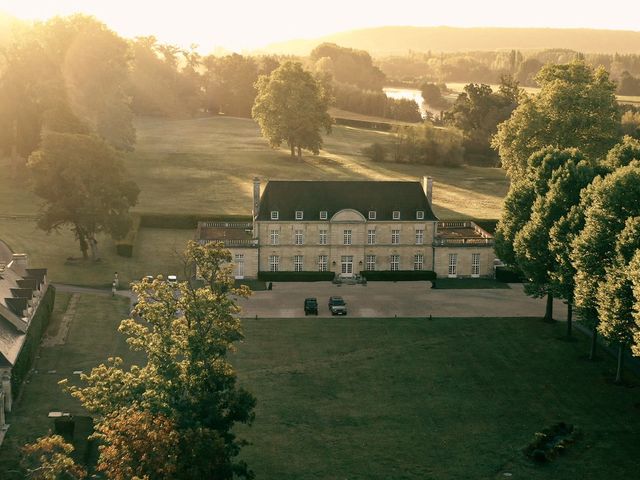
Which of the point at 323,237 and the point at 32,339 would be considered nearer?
the point at 32,339

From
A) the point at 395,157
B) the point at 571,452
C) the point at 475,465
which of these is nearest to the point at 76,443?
the point at 475,465

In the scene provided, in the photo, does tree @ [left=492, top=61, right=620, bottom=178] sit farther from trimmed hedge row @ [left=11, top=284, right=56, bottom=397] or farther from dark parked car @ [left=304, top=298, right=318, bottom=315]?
trimmed hedge row @ [left=11, top=284, right=56, bottom=397]

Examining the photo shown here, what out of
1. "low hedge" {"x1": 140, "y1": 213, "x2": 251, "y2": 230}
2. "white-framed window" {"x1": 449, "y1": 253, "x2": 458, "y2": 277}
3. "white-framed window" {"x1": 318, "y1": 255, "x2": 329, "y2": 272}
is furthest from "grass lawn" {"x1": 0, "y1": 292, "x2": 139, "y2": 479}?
"white-framed window" {"x1": 449, "y1": 253, "x2": 458, "y2": 277}

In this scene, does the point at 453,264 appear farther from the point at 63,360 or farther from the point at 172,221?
the point at 63,360

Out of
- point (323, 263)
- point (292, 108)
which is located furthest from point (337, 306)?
point (292, 108)

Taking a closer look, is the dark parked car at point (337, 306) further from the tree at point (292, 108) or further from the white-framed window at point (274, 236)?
the tree at point (292, 108)

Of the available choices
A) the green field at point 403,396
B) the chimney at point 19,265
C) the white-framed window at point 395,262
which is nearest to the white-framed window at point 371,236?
the white-framed window at point 395,262
